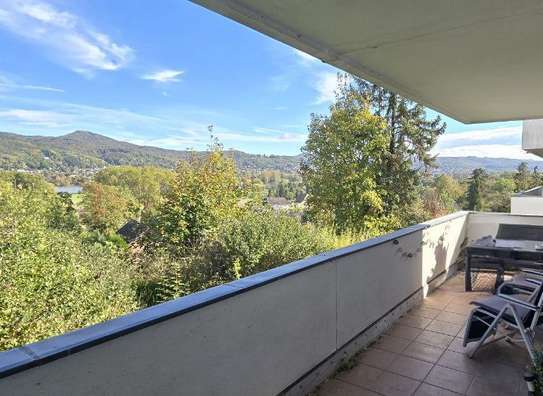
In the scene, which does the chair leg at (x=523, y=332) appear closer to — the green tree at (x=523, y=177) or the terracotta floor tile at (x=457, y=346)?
the terracotta floor tile at (x=457, y=346)

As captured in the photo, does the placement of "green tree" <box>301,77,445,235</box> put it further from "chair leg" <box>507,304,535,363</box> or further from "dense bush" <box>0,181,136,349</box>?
"chair leg" <box>507,304,535,363</box>

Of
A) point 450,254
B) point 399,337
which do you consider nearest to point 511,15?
point 399,337

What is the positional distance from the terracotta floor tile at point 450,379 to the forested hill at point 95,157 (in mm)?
12875

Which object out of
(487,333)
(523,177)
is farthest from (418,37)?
(523,177)

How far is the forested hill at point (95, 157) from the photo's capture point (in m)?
20.5

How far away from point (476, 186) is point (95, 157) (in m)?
29.5

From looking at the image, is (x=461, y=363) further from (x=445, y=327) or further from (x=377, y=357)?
(x=445, y=327)

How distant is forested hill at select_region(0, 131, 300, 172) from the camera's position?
1955cm

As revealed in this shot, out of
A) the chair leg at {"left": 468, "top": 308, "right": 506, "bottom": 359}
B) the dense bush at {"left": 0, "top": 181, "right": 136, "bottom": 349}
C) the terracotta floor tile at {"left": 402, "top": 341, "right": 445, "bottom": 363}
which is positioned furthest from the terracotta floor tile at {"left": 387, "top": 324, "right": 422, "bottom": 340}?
the dense bush at {"left": 0, "top": 181, "right": 136, "bottom": 349}

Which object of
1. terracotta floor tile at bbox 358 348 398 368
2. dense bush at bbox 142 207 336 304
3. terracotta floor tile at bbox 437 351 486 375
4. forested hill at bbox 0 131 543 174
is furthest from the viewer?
forested hill at bbox 0 131 543 174

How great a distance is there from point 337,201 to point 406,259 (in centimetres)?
1239

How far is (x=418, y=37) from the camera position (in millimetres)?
2432

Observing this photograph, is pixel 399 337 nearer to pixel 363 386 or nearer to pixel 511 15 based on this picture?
pixel 363 386

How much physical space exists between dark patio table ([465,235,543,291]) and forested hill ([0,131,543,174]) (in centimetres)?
1106
